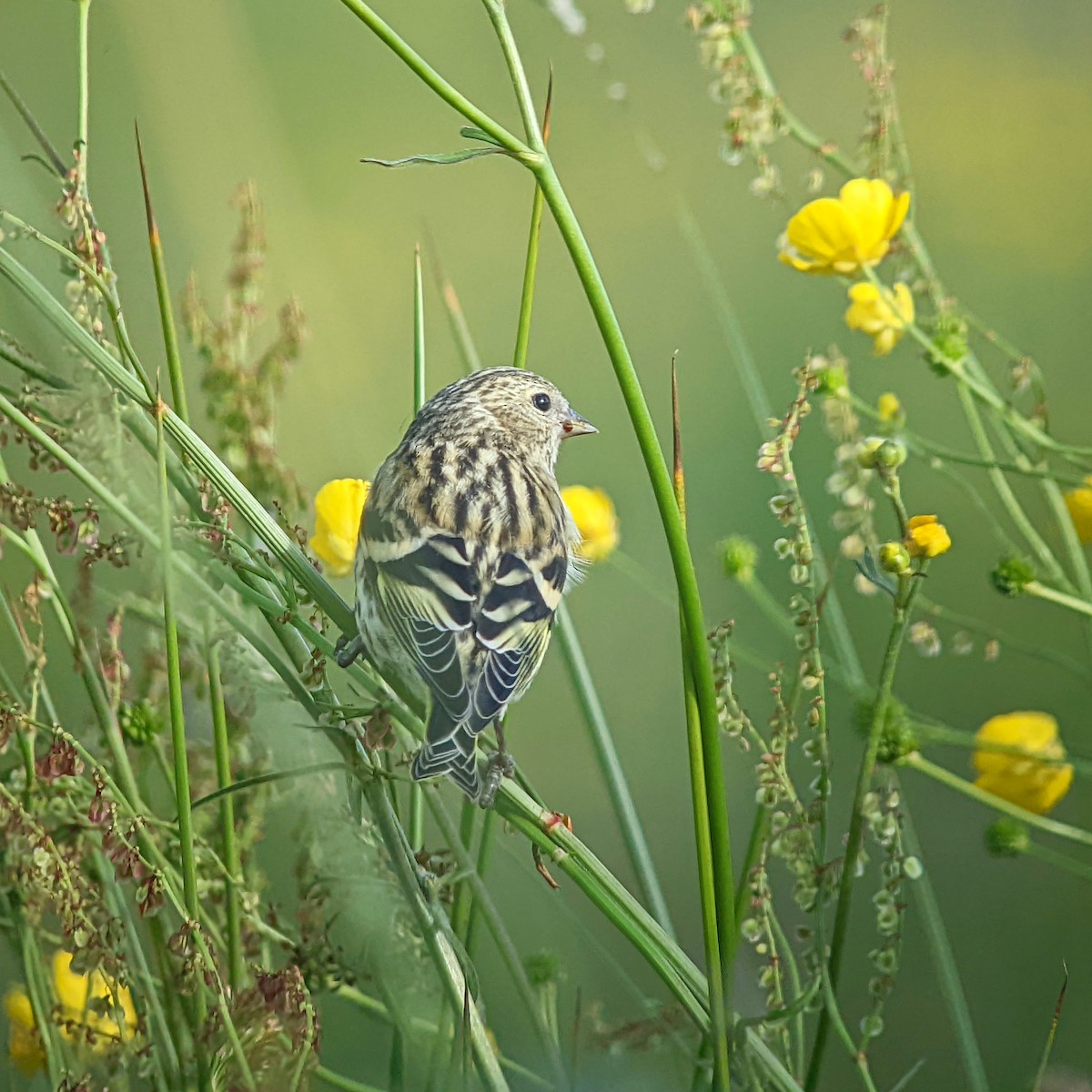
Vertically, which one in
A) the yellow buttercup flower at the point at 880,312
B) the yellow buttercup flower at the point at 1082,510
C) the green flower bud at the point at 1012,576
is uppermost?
the yellow buttercup flower at the point at 880,312

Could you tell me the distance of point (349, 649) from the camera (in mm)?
1007

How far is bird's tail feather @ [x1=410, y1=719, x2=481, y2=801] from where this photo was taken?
85 centimetres

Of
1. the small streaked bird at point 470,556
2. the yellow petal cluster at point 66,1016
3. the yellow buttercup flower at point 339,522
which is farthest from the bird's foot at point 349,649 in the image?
the yellow petal cluster at point 66,1016

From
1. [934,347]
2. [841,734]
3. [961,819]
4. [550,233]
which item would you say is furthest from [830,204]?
[961,819]

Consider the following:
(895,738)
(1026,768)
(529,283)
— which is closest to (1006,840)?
(1026,768)

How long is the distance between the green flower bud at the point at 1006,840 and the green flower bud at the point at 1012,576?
0.21 meters

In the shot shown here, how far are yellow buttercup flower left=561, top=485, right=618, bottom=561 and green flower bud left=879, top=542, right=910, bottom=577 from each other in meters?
0.36

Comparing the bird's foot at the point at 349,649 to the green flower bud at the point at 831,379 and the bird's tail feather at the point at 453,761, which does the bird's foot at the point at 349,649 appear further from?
the green flower bud at the point at 831,379

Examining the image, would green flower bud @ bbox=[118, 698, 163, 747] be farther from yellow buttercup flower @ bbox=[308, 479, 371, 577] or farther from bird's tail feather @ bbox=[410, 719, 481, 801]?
bird's tail feather @ bbox=[410, 719, 481, 801]

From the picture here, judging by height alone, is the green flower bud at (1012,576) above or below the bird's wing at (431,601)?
below

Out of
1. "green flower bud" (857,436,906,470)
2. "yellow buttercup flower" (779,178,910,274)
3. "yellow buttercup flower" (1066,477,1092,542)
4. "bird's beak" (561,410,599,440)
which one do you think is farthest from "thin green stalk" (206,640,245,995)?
"yellow buttercup flower" (1066,477,1092,542)

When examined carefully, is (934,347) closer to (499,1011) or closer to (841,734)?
(841,734)

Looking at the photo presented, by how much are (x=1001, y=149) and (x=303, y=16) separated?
2.80 feet

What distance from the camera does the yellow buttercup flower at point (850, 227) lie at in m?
1.13
